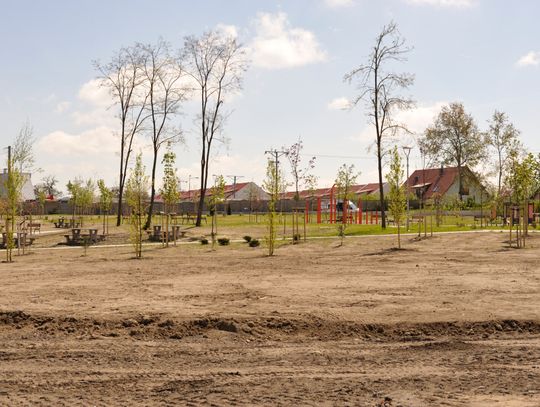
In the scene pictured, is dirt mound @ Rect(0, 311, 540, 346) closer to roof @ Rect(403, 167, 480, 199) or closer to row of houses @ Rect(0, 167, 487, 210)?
row of houses @ Rect(0, 167, 487, 210)

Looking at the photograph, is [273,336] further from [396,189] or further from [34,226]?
[34,226]

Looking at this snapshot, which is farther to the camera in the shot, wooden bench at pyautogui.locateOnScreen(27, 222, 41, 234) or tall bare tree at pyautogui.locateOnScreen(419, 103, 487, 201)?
tall bare tree at pyautogui.locateOnScreen(419, 103, 487, 201)

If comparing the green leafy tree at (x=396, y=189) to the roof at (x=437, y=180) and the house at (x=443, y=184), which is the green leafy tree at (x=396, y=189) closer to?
the house at (x=443, y=184)

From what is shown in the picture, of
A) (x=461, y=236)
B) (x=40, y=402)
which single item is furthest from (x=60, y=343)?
(x=461, y=236)

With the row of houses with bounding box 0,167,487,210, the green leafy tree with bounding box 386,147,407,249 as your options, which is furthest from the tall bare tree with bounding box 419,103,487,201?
the green leafy tree with bounding box 386,147,407,249

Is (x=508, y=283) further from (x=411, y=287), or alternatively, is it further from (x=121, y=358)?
(x=121, y=358)

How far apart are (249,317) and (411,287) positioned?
4.48 metres

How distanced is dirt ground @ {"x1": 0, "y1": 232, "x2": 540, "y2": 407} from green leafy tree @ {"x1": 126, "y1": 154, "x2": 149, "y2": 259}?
4.12m

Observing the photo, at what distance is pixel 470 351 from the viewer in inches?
300

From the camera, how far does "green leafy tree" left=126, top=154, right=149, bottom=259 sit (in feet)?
67.2

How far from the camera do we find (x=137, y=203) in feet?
71.1

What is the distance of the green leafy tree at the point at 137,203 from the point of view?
806 inches

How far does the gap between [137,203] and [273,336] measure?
14.0 m

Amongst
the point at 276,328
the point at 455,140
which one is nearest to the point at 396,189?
the point at 276,328
